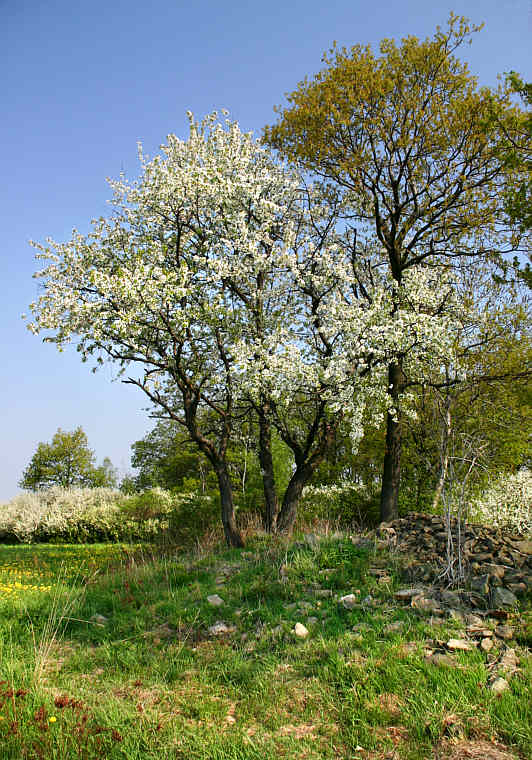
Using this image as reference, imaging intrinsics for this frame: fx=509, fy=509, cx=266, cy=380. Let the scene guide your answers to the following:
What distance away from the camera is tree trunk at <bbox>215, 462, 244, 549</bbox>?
1023cm

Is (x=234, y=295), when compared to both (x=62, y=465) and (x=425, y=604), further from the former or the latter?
(x=62, y=465)

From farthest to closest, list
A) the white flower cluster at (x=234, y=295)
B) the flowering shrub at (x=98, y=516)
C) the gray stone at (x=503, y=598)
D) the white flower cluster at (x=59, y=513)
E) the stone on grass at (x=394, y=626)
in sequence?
the white flower cluster at (x=59, y=513) < the flowering shrub at (x=98, y=516) < the white flower cluster at (x=234, y=295) < the gray stone at (x=503, y=598) < the stone on grass at (x=394, y=626)

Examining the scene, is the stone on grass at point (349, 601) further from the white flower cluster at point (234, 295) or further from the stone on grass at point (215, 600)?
the white flower cluster at point (234, 295)

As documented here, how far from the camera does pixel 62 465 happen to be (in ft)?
114

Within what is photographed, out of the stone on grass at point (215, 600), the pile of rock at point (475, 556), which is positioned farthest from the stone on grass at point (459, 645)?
the stone on grass at point (215, 600)

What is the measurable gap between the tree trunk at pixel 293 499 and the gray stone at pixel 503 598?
542cm

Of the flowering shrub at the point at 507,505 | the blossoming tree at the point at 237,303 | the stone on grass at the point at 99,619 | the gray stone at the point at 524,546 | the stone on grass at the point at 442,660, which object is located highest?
the blossoming tree at the point at 237,303

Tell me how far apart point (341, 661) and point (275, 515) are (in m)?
6.79

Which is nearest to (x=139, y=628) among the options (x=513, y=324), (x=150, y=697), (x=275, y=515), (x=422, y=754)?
(x=150, y=697)

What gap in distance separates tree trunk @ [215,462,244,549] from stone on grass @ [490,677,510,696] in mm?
6410

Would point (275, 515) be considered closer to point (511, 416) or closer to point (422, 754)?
point (511, 416)

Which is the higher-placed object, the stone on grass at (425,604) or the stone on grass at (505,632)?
the stone on grass at (425,604)

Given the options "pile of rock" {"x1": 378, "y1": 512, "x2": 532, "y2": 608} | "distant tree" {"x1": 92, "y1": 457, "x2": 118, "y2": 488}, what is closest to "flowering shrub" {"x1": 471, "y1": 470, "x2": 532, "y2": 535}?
"pile of rock" {"x1": 378, "y1": 512, "x2": 532, "y2": 608}

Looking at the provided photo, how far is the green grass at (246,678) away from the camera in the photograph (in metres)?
3.77
